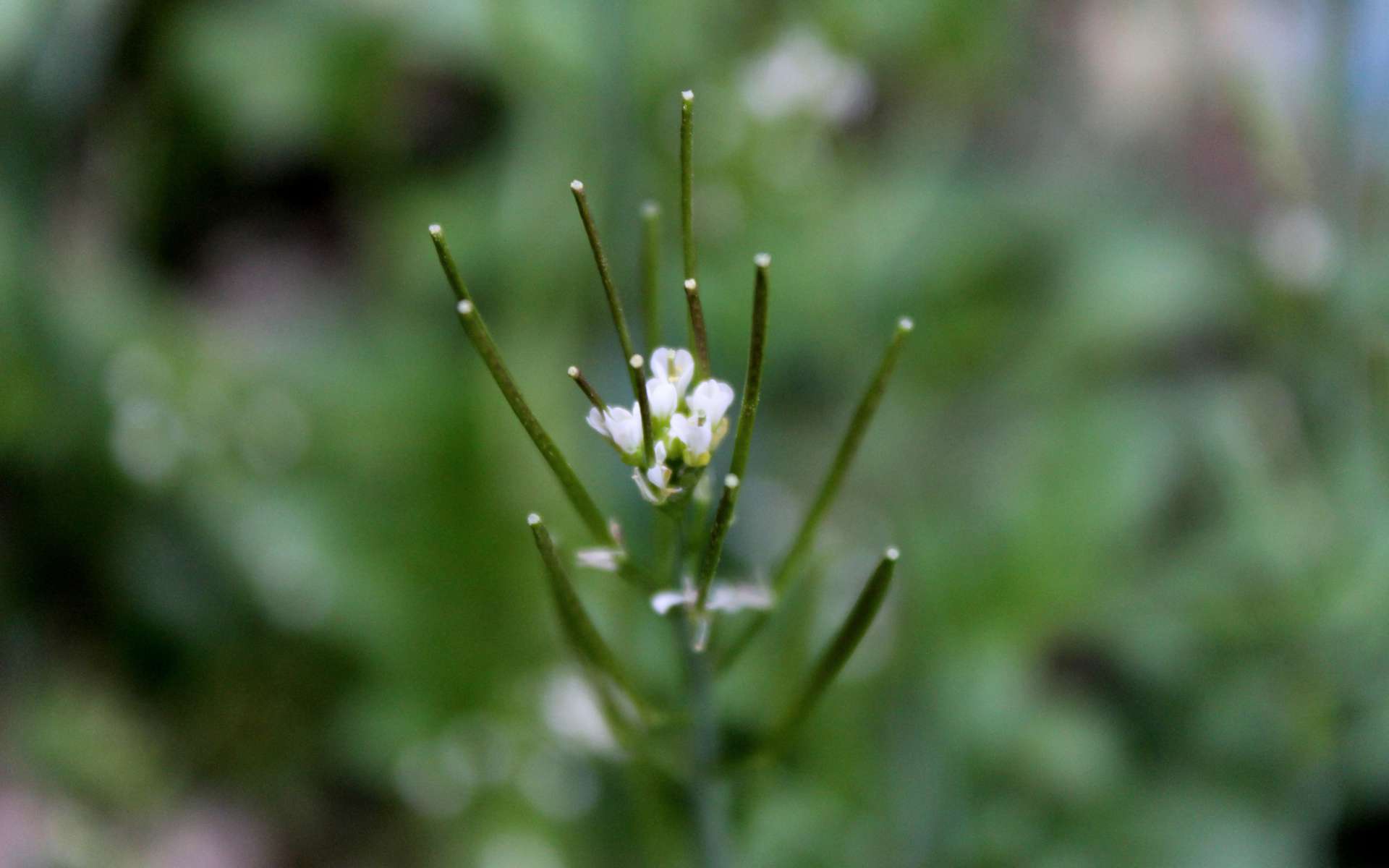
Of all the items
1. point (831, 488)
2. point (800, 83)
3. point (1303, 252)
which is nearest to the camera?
point (831, 488)

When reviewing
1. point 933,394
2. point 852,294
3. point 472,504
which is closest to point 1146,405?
point 933,394

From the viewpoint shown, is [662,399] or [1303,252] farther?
[1303,252]

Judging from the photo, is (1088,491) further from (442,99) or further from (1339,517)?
(442,99)

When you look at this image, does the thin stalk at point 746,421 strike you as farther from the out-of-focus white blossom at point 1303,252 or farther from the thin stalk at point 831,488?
the out-of-focus white blossom at point 1303,252

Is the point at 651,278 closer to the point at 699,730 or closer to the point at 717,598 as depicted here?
the point at 717,598

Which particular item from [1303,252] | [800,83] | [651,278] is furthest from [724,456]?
[1303,252]

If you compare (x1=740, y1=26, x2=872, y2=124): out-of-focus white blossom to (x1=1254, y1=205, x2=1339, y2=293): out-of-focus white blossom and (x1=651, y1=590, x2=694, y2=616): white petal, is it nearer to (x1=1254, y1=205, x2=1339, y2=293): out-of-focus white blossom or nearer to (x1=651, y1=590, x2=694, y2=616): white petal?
(x1=1254, y1=205, x2=1339, y2=293): out-of-focus white blossom

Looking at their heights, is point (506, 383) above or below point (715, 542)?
above
